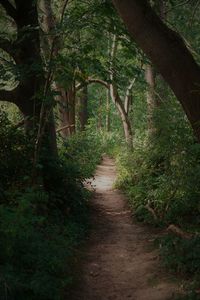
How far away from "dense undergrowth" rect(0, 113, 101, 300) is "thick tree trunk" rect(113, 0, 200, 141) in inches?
101

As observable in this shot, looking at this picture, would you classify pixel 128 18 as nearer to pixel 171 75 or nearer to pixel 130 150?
pixel 171 75

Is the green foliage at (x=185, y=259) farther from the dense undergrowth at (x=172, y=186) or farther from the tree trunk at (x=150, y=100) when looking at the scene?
the tree trunk at (x=150, y=100)

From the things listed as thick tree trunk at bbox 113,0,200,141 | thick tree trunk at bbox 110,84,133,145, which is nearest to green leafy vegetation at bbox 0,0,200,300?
thick tree trunk at bbox 113,0,200,141

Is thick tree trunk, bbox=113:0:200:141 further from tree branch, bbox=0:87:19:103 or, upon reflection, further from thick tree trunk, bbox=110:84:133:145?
thick tree trunk, bbox=110:84:133:145

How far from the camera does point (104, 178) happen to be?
1886 cm

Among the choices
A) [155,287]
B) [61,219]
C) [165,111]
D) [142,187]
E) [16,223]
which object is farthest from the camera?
[142,187]

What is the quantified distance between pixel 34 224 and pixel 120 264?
1673 millimetres

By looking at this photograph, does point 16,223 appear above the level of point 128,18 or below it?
below

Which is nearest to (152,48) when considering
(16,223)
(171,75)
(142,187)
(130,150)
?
(171,75)

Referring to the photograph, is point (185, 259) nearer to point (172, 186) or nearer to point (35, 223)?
point (35, 223)

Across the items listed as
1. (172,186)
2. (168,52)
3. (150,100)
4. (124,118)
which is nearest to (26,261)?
(168,52)

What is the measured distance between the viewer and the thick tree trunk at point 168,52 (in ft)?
21.2

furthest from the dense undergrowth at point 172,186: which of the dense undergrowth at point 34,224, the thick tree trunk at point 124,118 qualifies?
the thick tree trunk at point 124,118

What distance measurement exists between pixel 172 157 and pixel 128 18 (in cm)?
432
